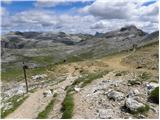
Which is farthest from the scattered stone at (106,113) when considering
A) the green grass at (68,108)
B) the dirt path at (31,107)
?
the dirt path at (31,107)

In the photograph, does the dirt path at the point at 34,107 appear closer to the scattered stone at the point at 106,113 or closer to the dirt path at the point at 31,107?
the dirt path at the point at 31,107

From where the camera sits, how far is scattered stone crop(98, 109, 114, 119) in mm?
36525

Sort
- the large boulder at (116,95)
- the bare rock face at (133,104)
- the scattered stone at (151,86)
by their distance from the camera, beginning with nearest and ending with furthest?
the bare rock face at (133,104) → the large boulder at (116,95) → the scattered stone at (151,86)

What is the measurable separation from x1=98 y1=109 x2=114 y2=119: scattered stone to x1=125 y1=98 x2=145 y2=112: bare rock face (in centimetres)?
187

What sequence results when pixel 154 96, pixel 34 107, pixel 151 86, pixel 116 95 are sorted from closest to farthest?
pixel 154 96 → pixel 116 95 → pixel 151 86 → pixel 34 107

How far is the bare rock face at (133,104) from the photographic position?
3630 cm

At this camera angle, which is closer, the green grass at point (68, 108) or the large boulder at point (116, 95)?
the green grass at point (68, 108)

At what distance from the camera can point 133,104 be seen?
1462 inches

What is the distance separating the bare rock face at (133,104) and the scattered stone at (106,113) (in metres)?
1.87

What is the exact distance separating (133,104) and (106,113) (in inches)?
117

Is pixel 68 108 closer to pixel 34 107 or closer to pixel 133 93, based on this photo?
pixel 133 93

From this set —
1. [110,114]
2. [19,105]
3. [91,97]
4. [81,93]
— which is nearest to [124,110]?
[110,114]

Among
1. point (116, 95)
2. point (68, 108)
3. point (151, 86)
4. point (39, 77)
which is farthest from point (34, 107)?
point (39, 77)

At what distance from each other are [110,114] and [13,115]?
17.8m
